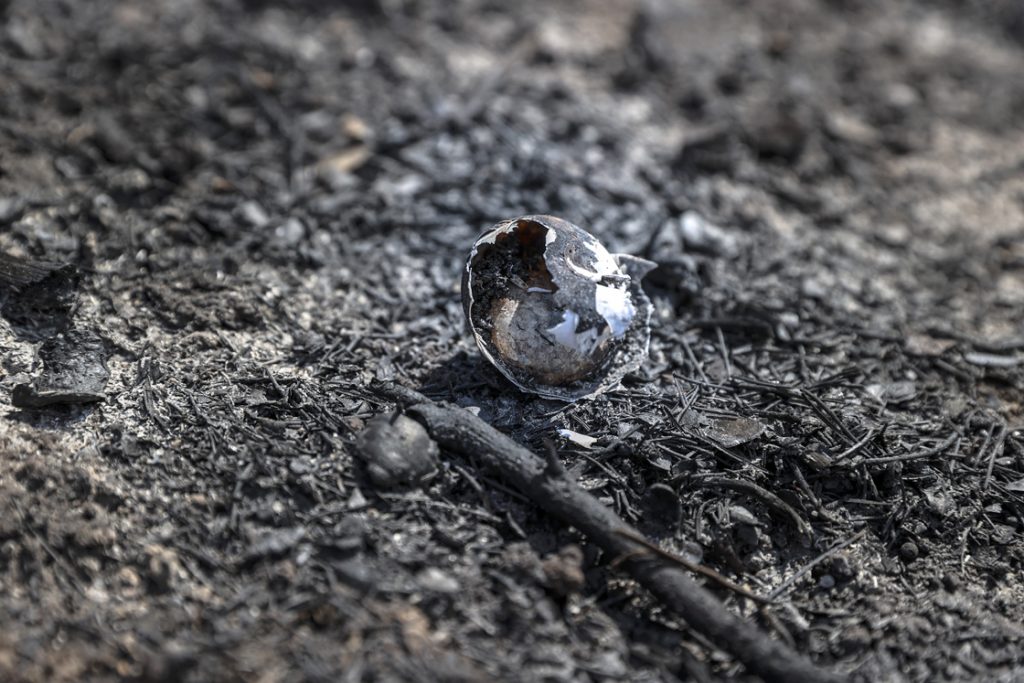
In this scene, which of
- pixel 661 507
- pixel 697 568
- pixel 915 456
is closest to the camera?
pixel 697 568

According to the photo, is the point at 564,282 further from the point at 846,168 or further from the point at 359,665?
the point at 846,168

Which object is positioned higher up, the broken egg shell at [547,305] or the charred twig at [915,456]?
the broken egg shell at [547,305]

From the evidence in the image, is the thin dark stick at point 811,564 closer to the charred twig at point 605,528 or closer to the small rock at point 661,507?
the charred twig at point 605,528

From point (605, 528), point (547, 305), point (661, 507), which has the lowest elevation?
point (661, 507)

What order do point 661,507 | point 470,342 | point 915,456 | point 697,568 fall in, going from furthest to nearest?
point 470,342
point 915,456
point 661,507
point 697,568

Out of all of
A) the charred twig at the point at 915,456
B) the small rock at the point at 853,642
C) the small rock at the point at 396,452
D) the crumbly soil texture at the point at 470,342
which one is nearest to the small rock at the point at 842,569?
the crumbly soil texture at the point at 470,342

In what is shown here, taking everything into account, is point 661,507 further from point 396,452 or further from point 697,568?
point 396,452

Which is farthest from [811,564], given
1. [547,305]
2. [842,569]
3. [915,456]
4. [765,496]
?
[547,305]
